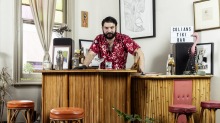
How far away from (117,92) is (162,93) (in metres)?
0.55

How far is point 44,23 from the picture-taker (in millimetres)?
4828

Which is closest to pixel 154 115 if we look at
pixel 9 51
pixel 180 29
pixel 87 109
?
pixel 87 109

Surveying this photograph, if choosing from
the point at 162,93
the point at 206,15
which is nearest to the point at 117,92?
the point at 162,93

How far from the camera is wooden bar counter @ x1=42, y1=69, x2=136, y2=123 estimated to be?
10.6 ft

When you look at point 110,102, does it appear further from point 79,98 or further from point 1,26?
point 1,26

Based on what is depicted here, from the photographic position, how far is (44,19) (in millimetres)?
4844

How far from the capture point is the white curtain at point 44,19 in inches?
187

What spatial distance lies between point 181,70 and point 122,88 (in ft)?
3.71

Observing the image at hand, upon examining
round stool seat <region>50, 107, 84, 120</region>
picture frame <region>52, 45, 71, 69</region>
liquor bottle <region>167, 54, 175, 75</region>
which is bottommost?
round stool seat <region>50, 107, 84, 120</region>

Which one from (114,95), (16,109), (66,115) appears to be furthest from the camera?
(16,109)

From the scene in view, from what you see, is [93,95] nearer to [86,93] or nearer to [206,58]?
[86,93]

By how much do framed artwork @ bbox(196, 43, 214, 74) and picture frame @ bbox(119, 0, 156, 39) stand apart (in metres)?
0.98

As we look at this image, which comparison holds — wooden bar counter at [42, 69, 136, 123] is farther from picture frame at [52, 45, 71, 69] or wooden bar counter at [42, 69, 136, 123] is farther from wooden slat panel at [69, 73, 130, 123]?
picture frame at [52, 45, 71, 69]

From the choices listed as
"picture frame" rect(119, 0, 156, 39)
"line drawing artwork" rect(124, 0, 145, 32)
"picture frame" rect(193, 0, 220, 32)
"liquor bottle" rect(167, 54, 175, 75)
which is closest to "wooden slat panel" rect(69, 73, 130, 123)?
"liquor bottle" rect(167, 54, 175, 75)
